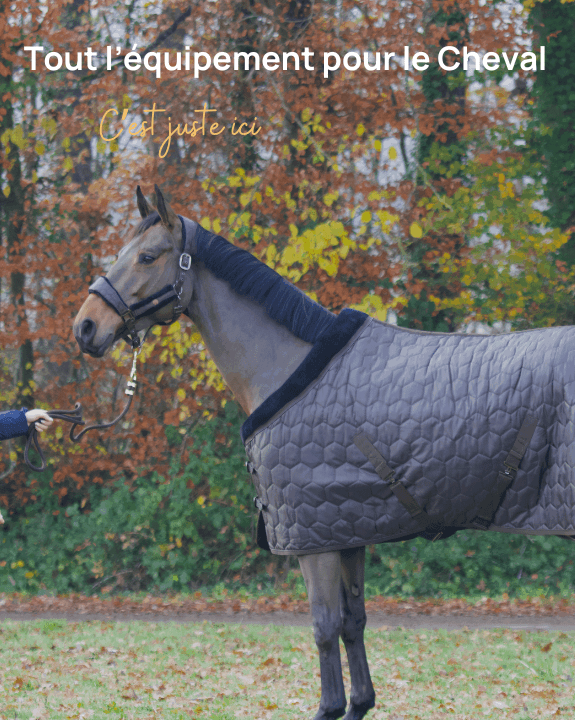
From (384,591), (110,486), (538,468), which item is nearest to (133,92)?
(110,486)

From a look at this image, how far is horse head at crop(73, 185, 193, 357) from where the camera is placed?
3566 millimetres

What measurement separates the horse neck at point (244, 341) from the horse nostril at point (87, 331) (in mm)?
475

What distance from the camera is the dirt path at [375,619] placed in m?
7.25

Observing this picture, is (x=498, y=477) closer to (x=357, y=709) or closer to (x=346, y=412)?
(x=346, y=412)

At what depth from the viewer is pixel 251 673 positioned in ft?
18.1

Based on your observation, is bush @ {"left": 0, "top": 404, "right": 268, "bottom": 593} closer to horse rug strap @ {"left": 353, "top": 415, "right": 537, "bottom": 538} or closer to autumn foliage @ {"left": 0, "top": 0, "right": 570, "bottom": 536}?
autumn foliage @ {"left": 0, "top": 0, "right": 570, "bottom": 536}

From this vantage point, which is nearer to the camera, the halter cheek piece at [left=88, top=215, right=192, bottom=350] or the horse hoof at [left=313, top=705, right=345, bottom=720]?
the horse hoof at [left=313, top=705, right=345, bottom=720]

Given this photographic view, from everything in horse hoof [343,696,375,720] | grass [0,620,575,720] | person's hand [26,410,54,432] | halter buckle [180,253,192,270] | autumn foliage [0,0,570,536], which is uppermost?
autumn foliage [0,0,570,536]

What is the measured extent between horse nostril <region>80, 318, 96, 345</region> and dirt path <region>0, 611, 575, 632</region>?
16.0 ft

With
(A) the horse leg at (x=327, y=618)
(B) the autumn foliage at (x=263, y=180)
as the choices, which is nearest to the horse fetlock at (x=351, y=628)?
(A) the horse leg at (x=327, y=618)

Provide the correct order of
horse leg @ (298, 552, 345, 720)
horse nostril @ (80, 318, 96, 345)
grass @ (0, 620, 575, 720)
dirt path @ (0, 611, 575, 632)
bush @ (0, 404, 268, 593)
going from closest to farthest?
horse leg @ (298, 552, 345, 720)
horse nostril @ (80, 318, 96, 345)
grass @ (0, 620, 575, 720)
dirt path @ (0, 611, 575, 632)
bush @ (0, 404, 268, 593)

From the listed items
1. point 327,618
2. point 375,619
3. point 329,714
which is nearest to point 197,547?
point 375,619

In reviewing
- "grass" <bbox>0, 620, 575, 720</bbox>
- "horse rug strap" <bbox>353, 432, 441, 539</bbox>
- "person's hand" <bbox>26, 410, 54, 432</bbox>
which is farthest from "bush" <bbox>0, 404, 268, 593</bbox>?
"horse rug strap" <bbox>353, 432, 441, 539</bbox>

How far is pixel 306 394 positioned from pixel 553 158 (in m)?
7.18
